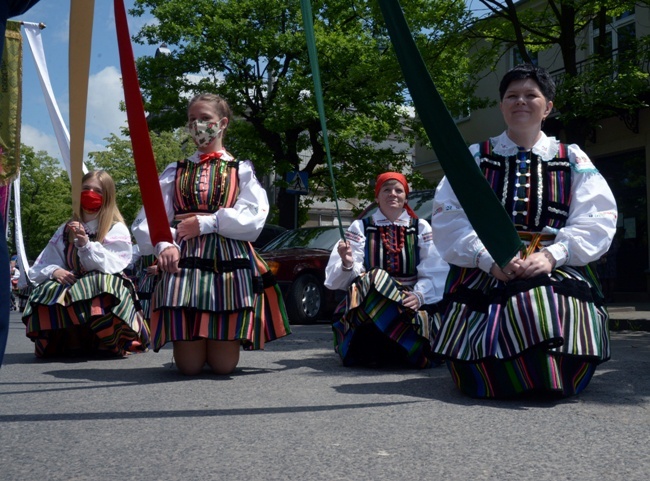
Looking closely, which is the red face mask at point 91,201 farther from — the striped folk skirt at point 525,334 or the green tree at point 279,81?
the green tree at point 279,81

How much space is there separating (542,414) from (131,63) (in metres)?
2.30

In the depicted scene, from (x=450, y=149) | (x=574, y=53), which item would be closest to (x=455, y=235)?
(x=450, y=149)

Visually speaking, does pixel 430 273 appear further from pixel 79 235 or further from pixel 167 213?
pixel 79 235

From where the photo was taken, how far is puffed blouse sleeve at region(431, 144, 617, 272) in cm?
431

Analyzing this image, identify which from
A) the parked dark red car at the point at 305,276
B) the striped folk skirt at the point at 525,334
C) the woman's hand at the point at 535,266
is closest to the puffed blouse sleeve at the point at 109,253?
the striped folk skirt at the point at 525,334

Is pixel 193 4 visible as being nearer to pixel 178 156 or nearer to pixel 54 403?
pixel 178 156

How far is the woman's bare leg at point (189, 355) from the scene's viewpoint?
5539 millimetres

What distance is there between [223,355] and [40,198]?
57499 millimetres

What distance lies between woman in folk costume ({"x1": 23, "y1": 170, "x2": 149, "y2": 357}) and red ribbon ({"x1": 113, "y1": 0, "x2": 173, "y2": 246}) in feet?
8.79

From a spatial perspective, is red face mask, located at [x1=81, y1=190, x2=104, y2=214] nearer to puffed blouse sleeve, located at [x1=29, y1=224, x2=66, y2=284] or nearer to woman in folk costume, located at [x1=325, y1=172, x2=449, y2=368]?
puffed blouse sleeve, located at [x1=29, y1=224, x2=66, y2=284]

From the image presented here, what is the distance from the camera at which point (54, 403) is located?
4297 millimetres

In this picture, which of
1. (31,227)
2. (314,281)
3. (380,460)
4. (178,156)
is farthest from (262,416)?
(31,227)

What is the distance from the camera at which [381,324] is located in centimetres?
595

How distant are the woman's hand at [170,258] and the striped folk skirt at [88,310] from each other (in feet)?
5.39
